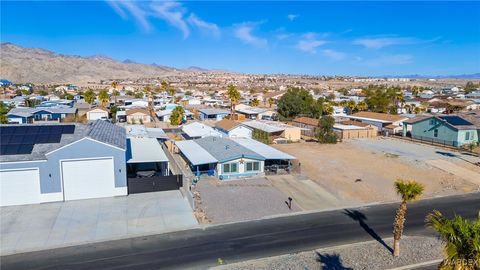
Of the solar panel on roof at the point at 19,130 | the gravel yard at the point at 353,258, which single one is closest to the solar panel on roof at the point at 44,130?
the solar panel on roof at the point at 19,130

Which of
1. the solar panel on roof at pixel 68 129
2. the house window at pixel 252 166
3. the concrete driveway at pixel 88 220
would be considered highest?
the solar panel on roof at pixel 68 129

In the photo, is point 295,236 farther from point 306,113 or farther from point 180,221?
point 306,113

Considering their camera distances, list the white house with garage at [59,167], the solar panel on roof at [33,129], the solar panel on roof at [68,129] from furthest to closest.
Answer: the solar panel on roof at [68,129]
the solar panel on roof at [33,129]
the white house with garage at [59,167]

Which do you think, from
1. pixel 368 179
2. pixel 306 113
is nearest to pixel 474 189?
pixel 368 179

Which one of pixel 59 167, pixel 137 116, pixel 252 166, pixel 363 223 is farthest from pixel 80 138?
pixel 137 116

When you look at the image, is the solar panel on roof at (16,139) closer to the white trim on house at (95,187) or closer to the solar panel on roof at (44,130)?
the solar panel on roof at (44,130)

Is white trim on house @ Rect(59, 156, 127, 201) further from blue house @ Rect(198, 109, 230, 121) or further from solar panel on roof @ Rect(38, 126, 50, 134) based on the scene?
blue house @ Rect(198, 109, 230, 121)
